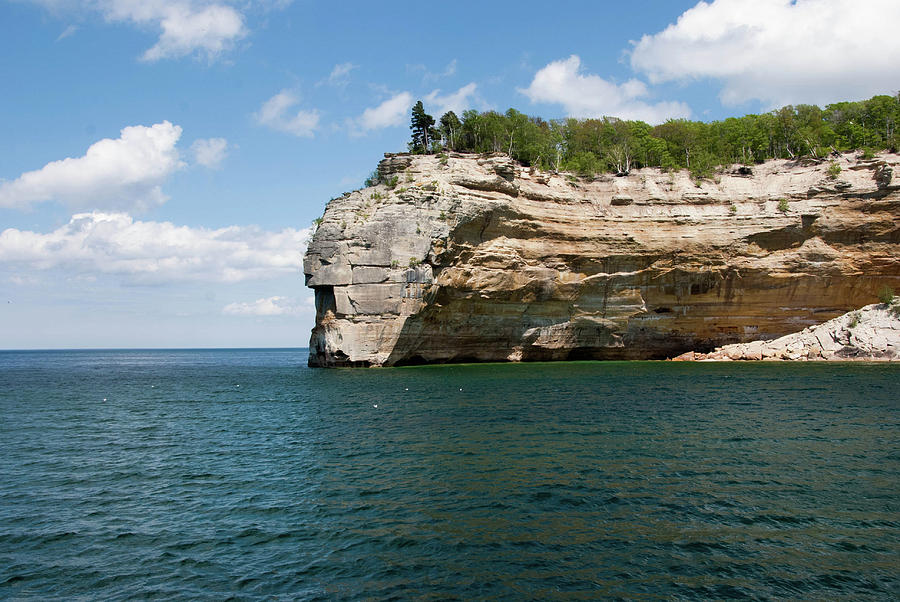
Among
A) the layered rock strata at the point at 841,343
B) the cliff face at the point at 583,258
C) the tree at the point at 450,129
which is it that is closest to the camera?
the layered rock strata at the point at 841,343

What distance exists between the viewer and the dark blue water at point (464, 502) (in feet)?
26.8

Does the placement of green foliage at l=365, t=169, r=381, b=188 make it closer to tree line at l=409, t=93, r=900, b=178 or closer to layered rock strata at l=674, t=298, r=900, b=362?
tree line at l=409, t=93, r=900, b=178

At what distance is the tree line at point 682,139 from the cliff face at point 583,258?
226 inches

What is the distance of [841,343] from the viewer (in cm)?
4341

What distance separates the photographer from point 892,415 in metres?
19.4

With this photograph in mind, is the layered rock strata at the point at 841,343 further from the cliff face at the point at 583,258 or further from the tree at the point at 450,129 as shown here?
the tree at the point at 450,129

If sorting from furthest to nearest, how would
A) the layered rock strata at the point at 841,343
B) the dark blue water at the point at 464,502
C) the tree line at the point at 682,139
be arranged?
the tree line at the point at 682,139 < the layered rock strata at the point at 841,343 < the dark blue water at the point at 464,502

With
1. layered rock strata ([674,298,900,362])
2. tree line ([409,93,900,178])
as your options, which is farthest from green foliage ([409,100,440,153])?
layered rock strata ([674,298,900,362])

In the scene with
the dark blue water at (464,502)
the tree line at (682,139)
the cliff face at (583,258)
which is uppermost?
the tree line at (682,139)

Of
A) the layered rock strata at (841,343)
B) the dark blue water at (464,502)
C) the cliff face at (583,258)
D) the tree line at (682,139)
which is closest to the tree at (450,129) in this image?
the tree line at (682,139)

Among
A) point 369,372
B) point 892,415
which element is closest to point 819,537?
point 892,415

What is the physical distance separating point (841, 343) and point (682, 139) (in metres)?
25.8

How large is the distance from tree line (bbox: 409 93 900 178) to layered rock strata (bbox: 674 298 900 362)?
15.6m

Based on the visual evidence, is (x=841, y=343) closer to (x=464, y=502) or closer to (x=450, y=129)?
(x=450, y=129)
